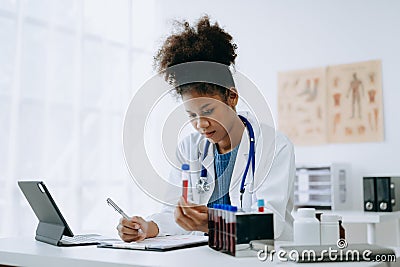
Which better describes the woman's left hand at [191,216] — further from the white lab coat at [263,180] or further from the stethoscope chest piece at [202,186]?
the stethoscope chest piece at [202,186]

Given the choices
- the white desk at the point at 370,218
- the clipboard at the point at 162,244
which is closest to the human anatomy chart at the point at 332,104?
the white desk at the point at 370,218

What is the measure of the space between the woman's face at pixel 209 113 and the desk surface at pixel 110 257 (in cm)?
52

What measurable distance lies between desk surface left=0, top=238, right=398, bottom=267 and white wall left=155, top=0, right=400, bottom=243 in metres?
2.27

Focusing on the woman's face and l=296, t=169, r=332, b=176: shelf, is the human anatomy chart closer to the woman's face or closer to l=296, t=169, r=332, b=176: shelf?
l=296, t=169, r=332, b=176: shelf

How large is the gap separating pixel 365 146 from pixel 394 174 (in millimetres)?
274

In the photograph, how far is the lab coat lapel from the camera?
5.59 feet

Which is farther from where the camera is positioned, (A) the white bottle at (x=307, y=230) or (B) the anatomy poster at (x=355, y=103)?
(B) the anatomy poster at (x=355, y=103)

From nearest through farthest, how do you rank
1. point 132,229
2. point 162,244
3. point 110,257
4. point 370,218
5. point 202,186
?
point 110,257
point 162,244
point 132,229
point 202,186
point 370,218

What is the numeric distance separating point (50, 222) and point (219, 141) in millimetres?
642

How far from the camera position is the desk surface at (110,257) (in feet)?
3.65

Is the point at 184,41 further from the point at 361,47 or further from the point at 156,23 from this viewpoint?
the point at 156,23

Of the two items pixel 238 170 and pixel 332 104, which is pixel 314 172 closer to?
pixel 332 104

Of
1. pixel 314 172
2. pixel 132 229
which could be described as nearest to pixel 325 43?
pixel 314 172

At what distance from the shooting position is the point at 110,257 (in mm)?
1225
